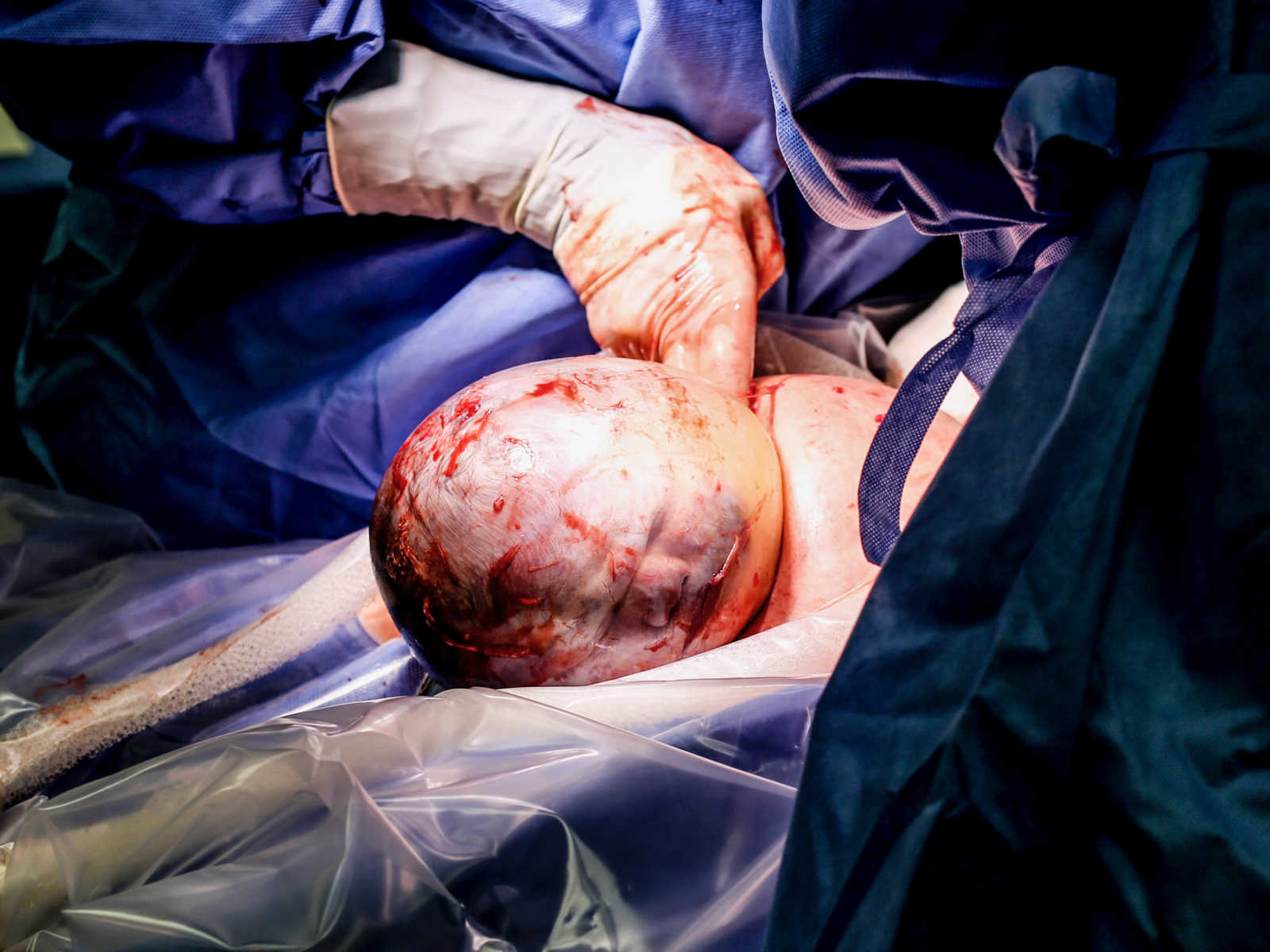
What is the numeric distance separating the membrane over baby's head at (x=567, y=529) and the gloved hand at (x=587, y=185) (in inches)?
8.4

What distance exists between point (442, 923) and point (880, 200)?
540mm

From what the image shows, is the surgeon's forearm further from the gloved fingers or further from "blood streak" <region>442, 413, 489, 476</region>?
"blood streak" <region>442, 413, 489, 476</region>

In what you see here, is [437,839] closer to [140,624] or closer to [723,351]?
[723,351]

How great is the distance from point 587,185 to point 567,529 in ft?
1.57

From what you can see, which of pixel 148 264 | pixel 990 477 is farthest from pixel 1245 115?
pixel 148 264

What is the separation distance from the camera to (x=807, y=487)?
30.8 inches

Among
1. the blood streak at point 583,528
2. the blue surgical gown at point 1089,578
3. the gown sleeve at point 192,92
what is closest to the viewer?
the blue surgical gown at point 1089,578

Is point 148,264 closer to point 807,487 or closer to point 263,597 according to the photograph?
point 263,597

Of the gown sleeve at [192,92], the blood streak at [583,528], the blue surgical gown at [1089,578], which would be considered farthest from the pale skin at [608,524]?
the gown sleeve at [192,92]

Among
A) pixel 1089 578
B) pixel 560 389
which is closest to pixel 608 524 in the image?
pixel 560 389

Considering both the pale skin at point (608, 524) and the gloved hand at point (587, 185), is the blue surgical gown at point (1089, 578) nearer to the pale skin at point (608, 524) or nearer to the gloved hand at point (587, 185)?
the pale skin at point (608, 524)

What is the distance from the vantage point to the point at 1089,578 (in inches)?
14.9

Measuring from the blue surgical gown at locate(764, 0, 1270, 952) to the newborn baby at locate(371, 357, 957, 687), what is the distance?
27cm

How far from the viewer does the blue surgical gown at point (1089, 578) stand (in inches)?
14.1
